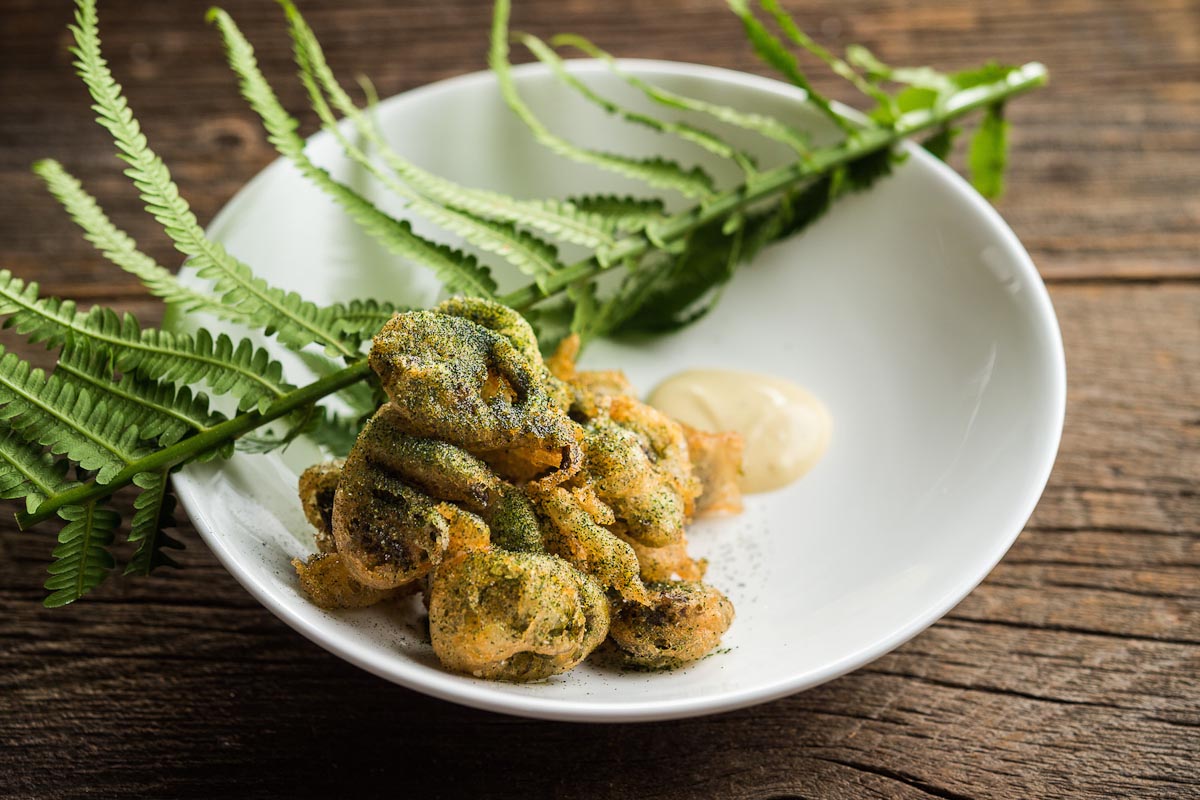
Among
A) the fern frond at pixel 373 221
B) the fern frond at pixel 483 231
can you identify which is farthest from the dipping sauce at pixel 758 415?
the fern frond at pixel 373 221

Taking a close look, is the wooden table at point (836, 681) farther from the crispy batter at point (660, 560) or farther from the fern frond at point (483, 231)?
the fern frond at point (483, 231)

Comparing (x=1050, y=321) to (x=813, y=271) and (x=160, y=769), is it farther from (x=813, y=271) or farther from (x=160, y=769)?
(x=160, y=769)

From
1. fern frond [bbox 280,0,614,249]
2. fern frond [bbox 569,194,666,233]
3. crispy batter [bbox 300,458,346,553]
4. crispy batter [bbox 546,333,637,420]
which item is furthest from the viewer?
fern frond [bbox 569,194,666,233]

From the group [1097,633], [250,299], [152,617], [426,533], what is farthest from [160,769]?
[1097,633]

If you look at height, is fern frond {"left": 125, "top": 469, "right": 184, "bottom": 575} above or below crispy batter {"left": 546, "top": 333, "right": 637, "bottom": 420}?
below

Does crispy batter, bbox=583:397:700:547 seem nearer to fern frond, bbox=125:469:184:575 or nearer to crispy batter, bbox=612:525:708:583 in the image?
crispy batter, bbox=612:525:708:583

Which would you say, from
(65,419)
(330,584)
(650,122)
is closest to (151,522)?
(65,419)

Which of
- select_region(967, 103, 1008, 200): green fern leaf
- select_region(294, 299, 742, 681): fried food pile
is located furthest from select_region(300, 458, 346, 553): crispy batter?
select_region(967, 103, 1008, 200): green fern leaf
